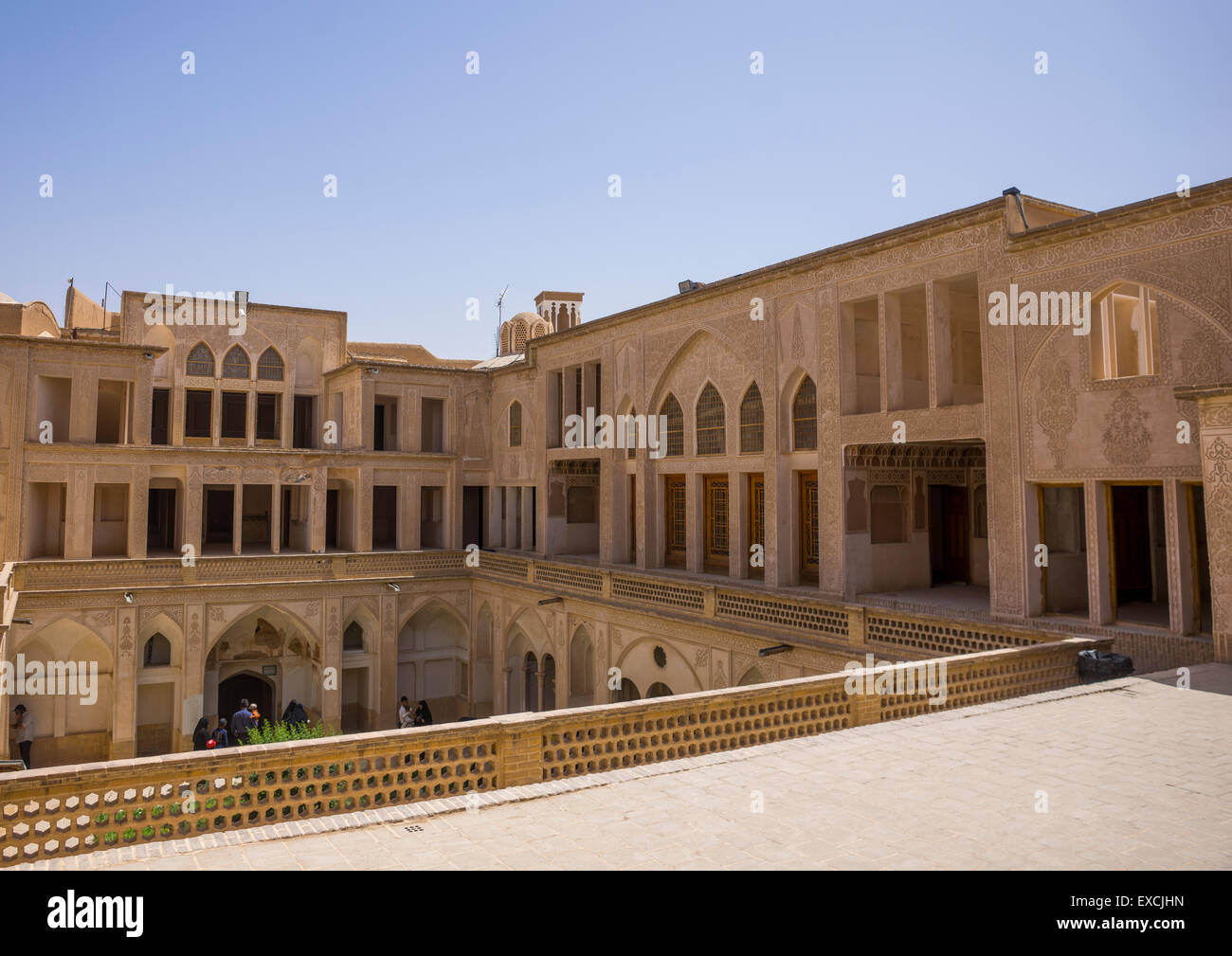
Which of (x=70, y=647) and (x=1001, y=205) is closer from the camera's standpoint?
(x=1001, y=205)

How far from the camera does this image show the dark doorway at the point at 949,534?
17484 millimetres

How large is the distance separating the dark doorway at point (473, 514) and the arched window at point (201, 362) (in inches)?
314

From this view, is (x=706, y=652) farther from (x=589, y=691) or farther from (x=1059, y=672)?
(x=1059, y=672)

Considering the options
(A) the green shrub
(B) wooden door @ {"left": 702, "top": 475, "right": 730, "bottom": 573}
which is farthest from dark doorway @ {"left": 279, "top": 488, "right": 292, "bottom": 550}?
(B) wooden door @ {"left": 702, "top": 475, "right": 730, "bottom": 573}

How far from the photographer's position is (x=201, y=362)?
24.0 m

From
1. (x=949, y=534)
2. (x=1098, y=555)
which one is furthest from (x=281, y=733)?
(x=1098, y=555)

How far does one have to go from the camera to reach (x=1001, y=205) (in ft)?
40.7

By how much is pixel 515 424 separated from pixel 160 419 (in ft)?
34.0

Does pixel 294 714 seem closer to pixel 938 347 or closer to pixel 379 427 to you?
pixel 379 427

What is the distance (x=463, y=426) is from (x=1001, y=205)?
16651 millimetres
